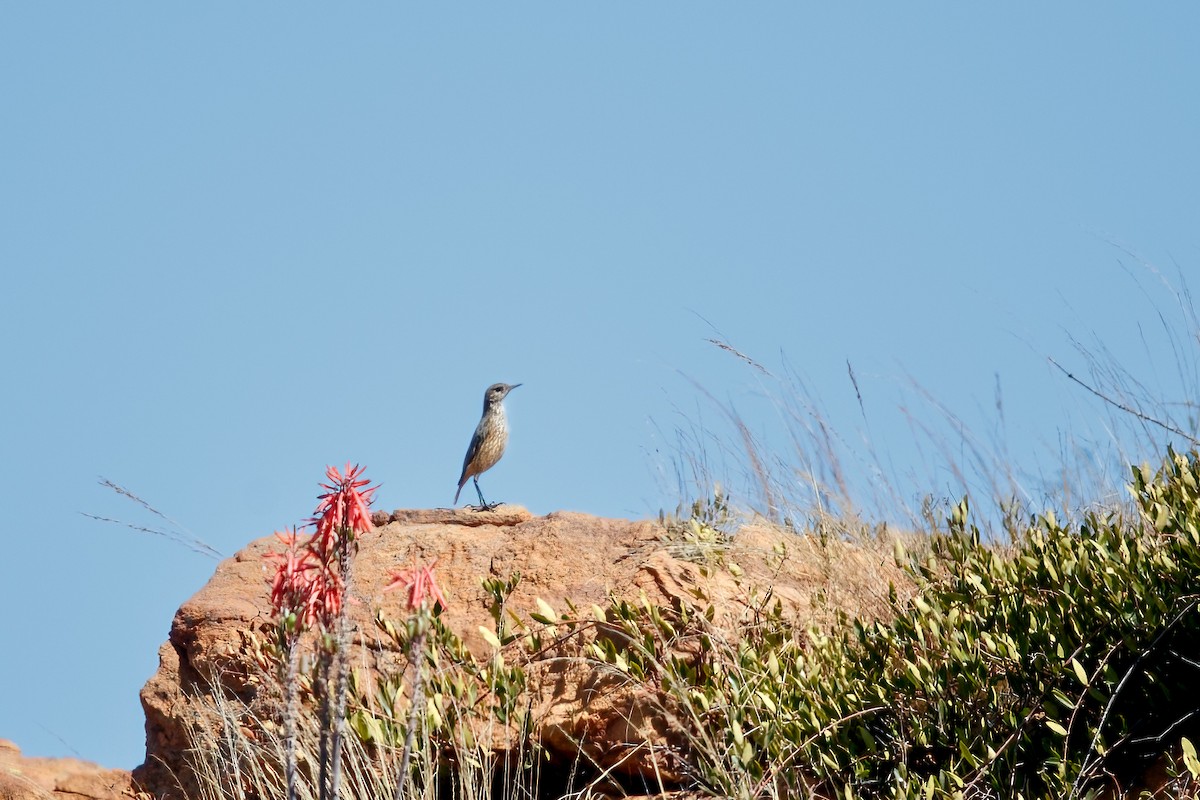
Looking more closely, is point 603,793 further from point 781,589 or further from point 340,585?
point 340,585

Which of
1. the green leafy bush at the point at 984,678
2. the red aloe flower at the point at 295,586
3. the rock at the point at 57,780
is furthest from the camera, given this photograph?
the rock at the point at 57,780

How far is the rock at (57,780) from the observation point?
20.7 feet

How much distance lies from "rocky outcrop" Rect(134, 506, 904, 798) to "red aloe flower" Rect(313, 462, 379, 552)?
1.58 metres

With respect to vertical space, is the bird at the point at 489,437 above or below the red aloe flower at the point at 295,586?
above

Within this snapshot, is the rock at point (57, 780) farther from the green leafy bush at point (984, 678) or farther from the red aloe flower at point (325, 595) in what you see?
the red aloe flower at point (325, 595)

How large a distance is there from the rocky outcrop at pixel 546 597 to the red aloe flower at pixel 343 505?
1.58 m

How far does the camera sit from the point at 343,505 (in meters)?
3.38

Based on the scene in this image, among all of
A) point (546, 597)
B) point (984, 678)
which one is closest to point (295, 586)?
point (546, 597)

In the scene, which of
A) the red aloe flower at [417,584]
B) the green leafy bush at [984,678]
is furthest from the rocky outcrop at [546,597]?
the red aloe flower at [417,584]

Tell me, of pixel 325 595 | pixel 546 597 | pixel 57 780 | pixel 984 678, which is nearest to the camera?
pixel 325 595

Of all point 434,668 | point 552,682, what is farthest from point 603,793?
point 434,668

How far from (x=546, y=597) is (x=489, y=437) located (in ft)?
15.2

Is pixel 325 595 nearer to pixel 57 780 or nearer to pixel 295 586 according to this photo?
pixel 295 586

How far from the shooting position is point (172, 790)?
5.68 meters
